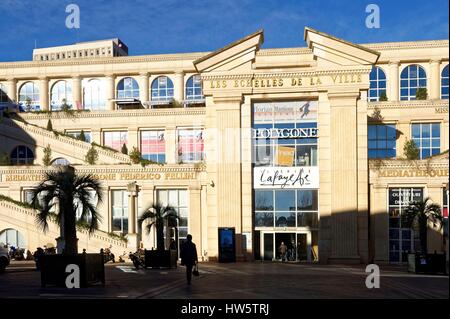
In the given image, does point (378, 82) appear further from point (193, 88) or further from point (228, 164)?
point (228, 164)

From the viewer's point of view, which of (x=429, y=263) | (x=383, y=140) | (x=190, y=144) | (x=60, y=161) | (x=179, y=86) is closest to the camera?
(x=429, y=263)

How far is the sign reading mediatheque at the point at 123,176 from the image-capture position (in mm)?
44000

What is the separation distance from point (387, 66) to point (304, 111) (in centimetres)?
2619

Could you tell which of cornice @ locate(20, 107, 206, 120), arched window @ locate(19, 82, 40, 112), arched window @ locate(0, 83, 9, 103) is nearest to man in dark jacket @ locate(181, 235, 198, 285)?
cornice @ locate(20, 107, 206, 120)

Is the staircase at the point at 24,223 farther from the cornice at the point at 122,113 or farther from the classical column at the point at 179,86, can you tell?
the classical column at the point at 179,86

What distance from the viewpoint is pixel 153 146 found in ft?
192

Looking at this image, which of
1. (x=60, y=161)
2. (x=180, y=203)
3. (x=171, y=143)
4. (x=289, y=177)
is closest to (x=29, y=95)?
(x=60, y=161)

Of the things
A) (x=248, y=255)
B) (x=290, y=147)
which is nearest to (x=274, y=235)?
(x=248, y=255)

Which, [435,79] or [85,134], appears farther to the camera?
[435,79]

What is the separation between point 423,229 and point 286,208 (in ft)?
27.9

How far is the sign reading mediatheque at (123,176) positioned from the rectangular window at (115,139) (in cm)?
1337

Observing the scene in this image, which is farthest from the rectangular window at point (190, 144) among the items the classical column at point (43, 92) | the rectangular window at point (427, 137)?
the classical column at point (43, 92)

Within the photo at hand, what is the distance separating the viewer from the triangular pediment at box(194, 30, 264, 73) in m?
39.4

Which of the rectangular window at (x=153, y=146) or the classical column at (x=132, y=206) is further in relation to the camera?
the rectangular window at (x=153, y=146)
